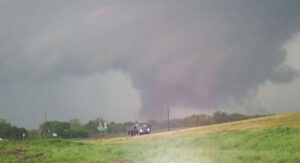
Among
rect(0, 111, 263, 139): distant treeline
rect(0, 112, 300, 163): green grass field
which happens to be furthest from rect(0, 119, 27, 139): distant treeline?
rect(0, 112, 300, 163): green grass field

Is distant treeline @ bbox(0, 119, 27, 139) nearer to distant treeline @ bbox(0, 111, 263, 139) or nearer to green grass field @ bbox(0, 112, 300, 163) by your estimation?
distant treeline @ bbox(0, 111, 263, 139)

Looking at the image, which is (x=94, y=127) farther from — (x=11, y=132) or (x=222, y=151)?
(x=222, y=151)

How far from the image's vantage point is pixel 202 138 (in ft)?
108

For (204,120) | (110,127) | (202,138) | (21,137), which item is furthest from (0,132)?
(202,138)

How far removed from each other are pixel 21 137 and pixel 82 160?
113748 millimetres

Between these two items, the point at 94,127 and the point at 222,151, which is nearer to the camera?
the point at 222,151

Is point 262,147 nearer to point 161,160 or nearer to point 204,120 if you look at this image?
point 161,160

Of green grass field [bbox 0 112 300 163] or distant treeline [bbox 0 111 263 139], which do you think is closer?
green grass field [bbox 0 112 300 163]

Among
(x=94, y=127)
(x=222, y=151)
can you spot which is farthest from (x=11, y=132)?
(x=222, y=151)

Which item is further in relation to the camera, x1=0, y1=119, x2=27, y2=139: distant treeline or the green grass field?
x1=0, y1=119, x2=27, y2=139: distant treeline

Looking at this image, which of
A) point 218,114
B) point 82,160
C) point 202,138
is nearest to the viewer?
point 82,160

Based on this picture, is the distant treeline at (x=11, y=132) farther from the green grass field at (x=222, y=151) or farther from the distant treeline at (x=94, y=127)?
the green grass field at (x=222, y=151)

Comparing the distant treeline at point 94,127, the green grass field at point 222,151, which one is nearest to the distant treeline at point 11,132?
the distant treeline at point 94,127

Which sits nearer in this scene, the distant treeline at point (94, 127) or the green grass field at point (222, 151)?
the green grass field at point (222, 151)
